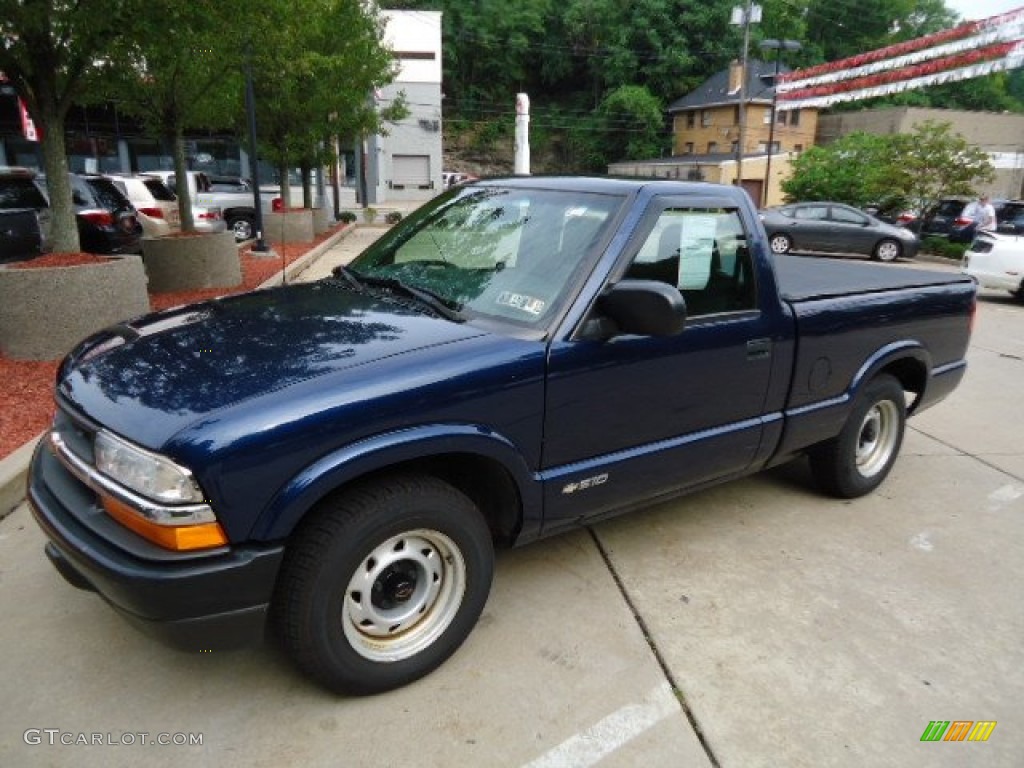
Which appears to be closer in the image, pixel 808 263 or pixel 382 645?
pixel 382 645

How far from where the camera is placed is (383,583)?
264 cm

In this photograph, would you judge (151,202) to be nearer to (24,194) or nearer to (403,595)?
(24,194)

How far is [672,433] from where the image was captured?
3.32m

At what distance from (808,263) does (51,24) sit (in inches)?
244

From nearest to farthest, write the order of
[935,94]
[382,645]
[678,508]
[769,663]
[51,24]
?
[382,645] → [769,663] → [678,508] → [51,24] → [935,94]

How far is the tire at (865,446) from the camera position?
425cm

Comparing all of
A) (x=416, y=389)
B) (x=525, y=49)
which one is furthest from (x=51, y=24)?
(x=525, y=49)

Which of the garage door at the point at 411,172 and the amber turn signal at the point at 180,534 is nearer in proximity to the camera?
the amber turn signal at the point at 180,534

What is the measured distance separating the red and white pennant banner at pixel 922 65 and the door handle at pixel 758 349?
2435 cm

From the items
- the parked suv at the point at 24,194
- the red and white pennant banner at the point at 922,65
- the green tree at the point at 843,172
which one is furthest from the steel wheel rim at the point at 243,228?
the red and white pennant banner at the point at 922,65

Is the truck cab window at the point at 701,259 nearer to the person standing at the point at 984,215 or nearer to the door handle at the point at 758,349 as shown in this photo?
the door handle at the point at 758,349

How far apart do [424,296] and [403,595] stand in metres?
1.21

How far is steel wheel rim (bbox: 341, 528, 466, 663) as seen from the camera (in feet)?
8.43

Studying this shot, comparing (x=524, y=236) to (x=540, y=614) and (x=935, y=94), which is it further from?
(x=935, y=94)
